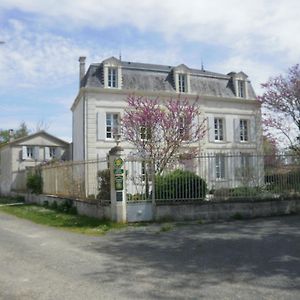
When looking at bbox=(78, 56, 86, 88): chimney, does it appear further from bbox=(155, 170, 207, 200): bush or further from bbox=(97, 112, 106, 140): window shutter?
bbox=(155, 170, 207, 200): bush

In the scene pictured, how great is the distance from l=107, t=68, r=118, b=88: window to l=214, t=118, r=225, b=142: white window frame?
8.06 metres

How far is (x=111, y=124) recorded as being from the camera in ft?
99.5

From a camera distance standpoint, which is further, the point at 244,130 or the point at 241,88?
the point at 241,88

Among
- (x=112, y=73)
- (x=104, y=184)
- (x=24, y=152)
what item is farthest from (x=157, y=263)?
(x=24, y=152)

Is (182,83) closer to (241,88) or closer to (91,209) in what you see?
(241,88)

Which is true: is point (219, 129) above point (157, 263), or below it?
above

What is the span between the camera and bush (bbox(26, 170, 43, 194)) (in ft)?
87.4

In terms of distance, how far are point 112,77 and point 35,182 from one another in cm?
881

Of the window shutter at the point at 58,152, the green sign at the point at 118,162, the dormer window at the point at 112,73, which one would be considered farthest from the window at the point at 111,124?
the green sign at the point at 118,162

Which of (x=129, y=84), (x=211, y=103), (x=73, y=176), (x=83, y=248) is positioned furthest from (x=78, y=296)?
(x=211, y=103)

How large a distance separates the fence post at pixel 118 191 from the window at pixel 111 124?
15.6 m

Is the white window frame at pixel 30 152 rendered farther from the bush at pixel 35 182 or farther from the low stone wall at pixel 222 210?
the low stone wall at pixel 222 210

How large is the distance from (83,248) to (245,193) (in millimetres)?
7091

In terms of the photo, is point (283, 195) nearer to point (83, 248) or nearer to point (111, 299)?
point (83, 248)
